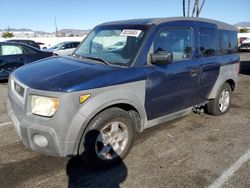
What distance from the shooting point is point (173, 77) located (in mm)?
4078

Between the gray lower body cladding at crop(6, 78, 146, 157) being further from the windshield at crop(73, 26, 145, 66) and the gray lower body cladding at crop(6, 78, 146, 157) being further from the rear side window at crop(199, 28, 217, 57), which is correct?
the rear side window at crop(199, 28, 217, 57)

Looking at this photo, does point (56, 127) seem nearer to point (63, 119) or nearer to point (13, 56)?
point (63, 119)

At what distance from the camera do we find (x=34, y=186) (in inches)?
122

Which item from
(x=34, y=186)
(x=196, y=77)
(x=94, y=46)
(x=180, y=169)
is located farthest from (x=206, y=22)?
(x=34, y=186)

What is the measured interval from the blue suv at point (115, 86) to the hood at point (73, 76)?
0.04ft

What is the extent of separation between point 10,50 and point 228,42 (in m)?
7.10

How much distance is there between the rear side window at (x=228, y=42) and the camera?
17.4 ft

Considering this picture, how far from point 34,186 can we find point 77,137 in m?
0.75

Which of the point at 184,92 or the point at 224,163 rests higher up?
the point at 184,92

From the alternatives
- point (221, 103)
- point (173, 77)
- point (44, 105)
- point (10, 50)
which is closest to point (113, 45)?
point (173, 77)

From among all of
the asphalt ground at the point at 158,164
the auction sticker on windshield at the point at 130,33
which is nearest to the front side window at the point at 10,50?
the asphalt ground at the point at 158,164

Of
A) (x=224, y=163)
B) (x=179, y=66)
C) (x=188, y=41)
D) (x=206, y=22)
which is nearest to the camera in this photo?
(x=224, y=163)

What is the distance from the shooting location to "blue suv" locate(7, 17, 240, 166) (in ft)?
10.0

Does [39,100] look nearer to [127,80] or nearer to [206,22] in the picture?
[127,80]
